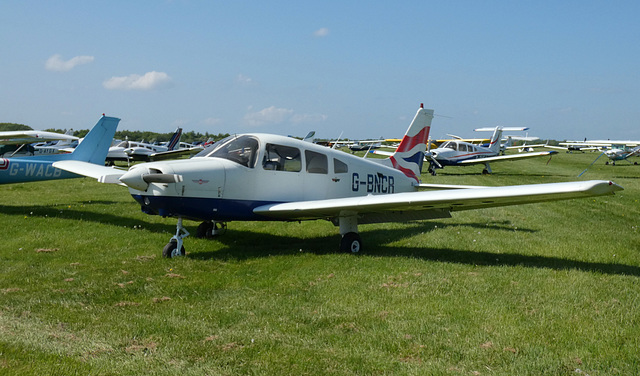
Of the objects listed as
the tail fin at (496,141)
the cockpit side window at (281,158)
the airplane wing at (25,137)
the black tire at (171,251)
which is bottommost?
the black tire at (171,251)

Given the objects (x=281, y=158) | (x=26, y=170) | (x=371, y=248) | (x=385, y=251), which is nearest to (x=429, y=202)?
(x=385, y=251)

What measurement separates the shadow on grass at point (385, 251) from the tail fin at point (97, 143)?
697cm

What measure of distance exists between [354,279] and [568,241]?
5248 mm

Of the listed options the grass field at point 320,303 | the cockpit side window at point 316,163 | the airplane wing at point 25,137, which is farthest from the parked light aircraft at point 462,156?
the cockpit side window at point 316,163

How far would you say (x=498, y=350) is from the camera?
4.51 m

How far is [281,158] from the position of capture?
9.66 m

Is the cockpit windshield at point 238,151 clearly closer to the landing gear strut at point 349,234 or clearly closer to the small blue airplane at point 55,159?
the landing gear strut at point 349,234

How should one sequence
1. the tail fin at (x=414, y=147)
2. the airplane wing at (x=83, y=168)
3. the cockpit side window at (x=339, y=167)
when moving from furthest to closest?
the airplane wing at (x=83, y=168) < the tail fin at (x=414, y=147) < the cockpit side window at (x=339, y=167)

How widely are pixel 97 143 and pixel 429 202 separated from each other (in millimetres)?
11691

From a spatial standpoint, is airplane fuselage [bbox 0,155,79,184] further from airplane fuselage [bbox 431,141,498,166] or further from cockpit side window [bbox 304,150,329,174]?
airplane fuselage [bbox 431,141,498,166]

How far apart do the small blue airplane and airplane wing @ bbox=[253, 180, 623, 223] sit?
353 inches

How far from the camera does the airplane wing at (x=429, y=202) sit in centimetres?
683

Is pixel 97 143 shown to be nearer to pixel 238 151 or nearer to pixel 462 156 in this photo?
pixel 238 151

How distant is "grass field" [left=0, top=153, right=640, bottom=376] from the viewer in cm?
430
